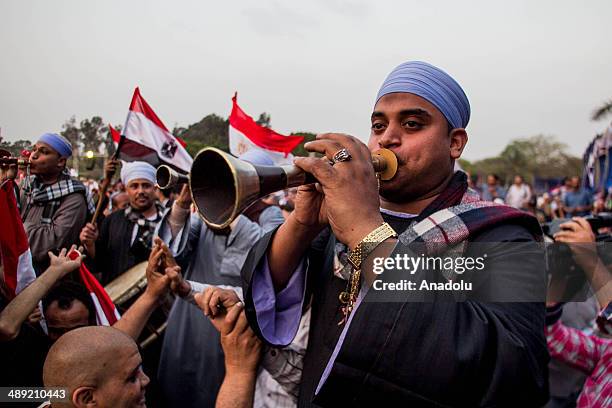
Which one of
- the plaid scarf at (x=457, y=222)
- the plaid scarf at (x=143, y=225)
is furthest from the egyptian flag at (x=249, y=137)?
the plaid scarf at (x=457, y=222)

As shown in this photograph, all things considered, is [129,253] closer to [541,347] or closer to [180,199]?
[180,199]

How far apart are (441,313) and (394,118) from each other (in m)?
0.64

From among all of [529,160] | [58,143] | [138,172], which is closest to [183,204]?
[58,143]

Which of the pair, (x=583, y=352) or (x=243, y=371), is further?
(x=583, y=352)

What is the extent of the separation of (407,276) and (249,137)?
585cm

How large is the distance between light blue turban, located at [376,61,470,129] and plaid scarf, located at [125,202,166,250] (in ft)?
11.7

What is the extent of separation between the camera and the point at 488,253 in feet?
4.25

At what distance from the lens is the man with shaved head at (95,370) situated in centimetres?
185

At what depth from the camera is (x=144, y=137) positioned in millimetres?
4902

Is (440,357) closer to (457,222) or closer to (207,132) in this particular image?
(457,222)

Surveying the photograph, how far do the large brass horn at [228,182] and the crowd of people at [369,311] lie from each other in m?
0.07

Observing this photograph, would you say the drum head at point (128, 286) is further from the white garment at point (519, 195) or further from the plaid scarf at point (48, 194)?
the white garment at point (519, 195)

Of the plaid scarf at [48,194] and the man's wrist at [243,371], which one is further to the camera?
the plaid scarf at [48,194]

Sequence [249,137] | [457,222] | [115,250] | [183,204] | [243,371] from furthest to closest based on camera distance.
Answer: [249,137], [115,250], [183,204], [243,371], [457,222]
